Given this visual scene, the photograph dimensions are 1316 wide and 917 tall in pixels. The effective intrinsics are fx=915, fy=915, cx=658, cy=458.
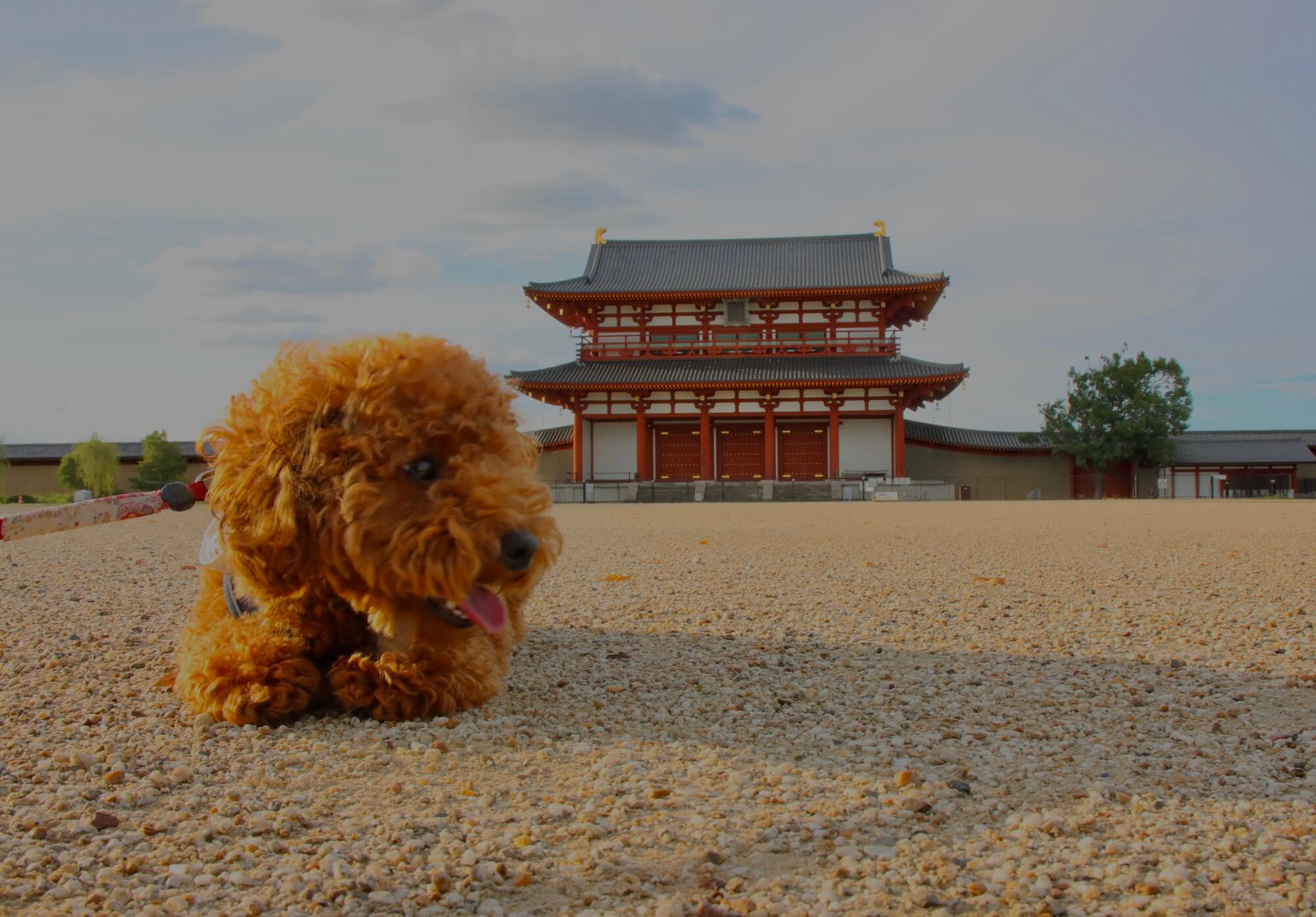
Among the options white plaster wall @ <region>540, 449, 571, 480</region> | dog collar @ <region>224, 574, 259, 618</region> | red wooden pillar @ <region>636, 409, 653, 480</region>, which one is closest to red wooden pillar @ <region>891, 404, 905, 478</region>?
red wooden pillar @ <region>636, 409, 653, 480</region>

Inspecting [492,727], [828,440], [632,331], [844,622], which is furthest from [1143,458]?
[492,727]

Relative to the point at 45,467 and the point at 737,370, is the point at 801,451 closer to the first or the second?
the point at 737,370

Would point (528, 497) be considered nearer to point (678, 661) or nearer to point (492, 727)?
point (492, 727)

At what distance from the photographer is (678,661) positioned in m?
3.78

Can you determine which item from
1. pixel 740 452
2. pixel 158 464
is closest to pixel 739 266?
pixel 740 452

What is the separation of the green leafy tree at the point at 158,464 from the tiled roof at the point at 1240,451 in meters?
38.0

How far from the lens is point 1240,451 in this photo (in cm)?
3488

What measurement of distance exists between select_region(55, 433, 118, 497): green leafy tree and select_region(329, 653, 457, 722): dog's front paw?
3706 centimetres

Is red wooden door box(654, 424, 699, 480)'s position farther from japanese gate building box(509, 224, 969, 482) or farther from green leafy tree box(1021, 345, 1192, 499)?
green leafy tree box(1021, 345, 1192, 499)

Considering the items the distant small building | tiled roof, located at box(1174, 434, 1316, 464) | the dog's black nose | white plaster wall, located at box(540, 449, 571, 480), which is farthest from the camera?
the distant small building

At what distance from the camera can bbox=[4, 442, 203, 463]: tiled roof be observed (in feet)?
124

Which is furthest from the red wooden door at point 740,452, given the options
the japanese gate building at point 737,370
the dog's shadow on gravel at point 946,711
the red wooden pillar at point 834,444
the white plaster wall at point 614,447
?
the dog's shadow on gravel at point 946,711

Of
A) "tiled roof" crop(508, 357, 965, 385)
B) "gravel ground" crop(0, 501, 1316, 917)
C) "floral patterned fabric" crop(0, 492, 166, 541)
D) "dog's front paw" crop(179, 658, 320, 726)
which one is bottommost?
"gravel ground" crop(0, 501, 1316, 917)

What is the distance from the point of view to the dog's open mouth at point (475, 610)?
219 cm
